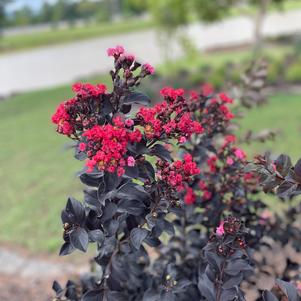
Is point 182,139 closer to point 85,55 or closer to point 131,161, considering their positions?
point 131,161

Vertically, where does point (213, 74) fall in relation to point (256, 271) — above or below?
below

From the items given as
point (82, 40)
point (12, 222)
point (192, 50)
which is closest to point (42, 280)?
point (12, 222)

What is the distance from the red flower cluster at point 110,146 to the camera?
4.88ft

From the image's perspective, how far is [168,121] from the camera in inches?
63.8

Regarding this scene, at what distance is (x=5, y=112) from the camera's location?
34.6 ft

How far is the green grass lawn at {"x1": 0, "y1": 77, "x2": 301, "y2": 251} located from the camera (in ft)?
15.3

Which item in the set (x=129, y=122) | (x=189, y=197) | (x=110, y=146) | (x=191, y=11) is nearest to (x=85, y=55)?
(x=191, y=11)

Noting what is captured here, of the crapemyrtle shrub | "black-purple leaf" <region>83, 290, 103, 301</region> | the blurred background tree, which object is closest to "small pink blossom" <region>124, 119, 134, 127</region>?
the crapemyrtle shrub

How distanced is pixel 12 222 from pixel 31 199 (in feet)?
2.00

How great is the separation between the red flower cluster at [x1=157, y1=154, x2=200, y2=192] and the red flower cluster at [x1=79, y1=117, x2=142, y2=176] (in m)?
0.12

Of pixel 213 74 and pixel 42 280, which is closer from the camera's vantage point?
pixel 42 280

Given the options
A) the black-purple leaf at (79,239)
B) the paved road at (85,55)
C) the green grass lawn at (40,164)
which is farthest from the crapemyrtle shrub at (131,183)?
the paved road at (85,55)

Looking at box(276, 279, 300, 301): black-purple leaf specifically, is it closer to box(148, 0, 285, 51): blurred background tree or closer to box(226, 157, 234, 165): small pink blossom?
box(226, 157, 234, 165): small pink blossom

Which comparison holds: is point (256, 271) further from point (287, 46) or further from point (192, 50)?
point (287, 46)
